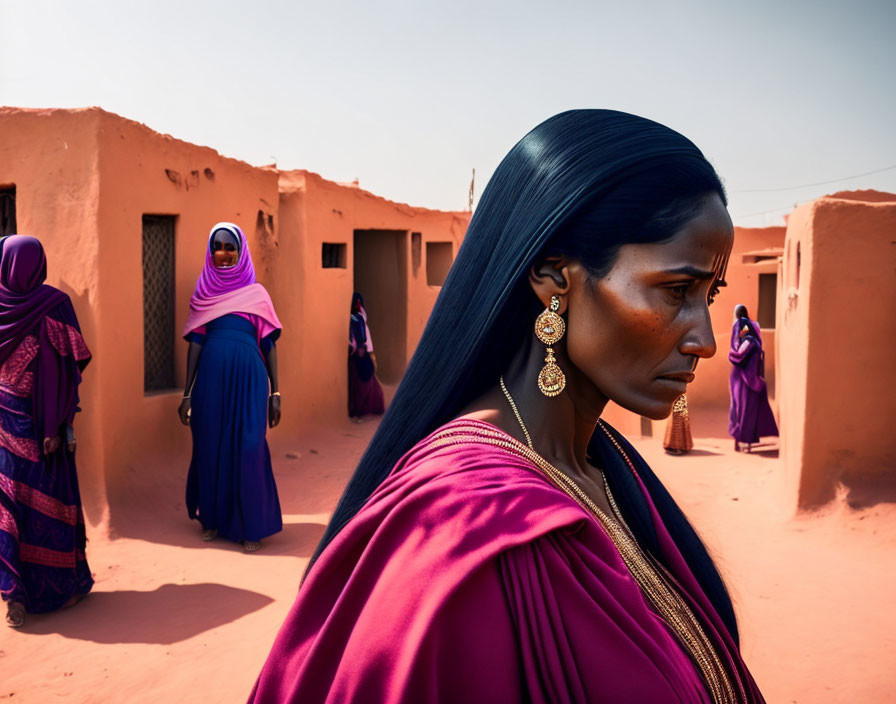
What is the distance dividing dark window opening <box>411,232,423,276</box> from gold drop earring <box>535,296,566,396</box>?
1358cm

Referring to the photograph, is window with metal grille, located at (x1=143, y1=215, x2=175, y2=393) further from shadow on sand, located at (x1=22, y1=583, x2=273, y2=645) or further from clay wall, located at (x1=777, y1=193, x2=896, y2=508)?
clay wall, located at (x1=777, y1=193, x2=896, y2=508)

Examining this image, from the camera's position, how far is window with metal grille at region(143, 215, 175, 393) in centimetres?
759

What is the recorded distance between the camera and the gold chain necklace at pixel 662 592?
53.9 inches

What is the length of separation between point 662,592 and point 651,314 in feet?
1.83

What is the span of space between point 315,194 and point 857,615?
8062mm

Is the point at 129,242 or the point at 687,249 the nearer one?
the point at 687,249

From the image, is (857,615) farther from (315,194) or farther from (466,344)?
(315,194)

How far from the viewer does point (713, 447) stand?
41.5ft

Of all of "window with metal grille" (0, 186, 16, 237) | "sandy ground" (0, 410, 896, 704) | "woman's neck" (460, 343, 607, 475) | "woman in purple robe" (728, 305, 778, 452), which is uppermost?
"window with metal grille" (0, 186, 16, 237)

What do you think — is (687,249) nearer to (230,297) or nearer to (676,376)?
(676,376)

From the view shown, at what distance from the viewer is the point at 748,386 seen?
462 inches

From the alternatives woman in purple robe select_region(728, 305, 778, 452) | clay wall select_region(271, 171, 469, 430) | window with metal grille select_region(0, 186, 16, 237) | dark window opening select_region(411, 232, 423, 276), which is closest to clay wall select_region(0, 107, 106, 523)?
window with metal grille select_region(0, 186, 16, 237)

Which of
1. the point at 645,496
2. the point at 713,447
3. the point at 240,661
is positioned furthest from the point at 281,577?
the point at 713,447

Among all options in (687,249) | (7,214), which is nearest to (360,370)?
(7,214)
